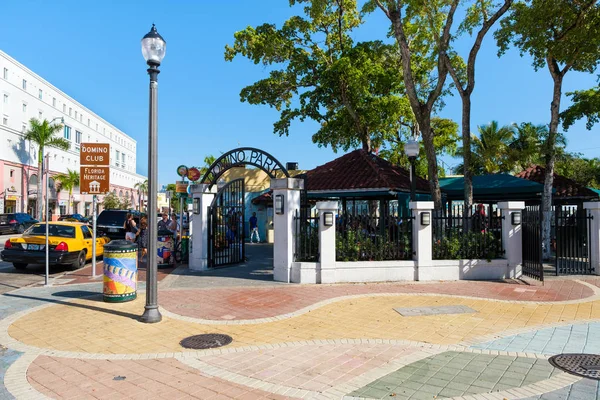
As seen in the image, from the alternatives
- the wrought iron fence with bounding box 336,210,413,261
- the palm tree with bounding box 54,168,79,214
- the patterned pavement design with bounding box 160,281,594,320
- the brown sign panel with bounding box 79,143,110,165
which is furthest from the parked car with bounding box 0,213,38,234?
the wrought iron fence with bounding box 336,210,413,261

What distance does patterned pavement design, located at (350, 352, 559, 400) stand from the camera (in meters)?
4.28

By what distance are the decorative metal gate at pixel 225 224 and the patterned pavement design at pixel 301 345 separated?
3.91 m

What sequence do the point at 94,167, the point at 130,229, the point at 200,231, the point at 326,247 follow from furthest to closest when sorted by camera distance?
the point at 130,229
the point at 200,231
the point at 94,167
the point at 326,247

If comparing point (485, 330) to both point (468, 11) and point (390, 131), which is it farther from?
point (390, 131)

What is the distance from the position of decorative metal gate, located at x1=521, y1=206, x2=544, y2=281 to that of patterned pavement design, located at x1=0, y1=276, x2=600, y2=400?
113 cm

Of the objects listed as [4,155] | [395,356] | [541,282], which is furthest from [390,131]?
[4,155]

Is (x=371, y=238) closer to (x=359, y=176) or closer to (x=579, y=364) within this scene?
(x=579, y=364)

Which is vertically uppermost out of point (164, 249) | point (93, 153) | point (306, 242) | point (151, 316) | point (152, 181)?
point (93, 153)

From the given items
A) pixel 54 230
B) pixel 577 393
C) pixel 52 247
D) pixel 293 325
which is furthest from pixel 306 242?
pixel 54 230

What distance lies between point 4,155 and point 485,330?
5078cm

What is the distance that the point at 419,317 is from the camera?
721cm

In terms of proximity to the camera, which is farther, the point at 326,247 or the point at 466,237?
the point at 466,237

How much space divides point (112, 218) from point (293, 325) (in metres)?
14.2

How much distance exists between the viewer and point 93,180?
1066cm
